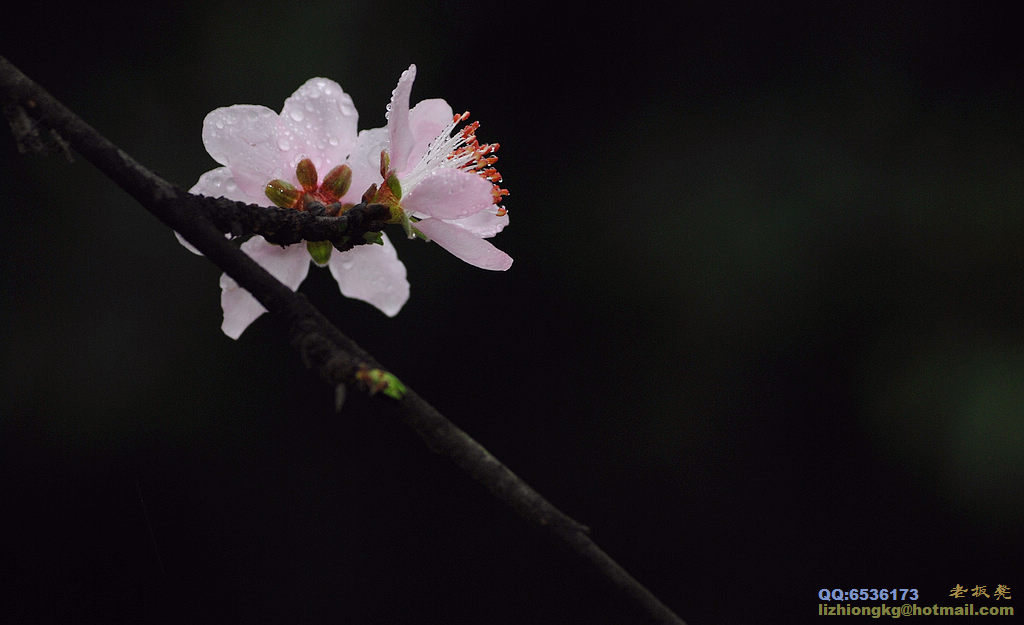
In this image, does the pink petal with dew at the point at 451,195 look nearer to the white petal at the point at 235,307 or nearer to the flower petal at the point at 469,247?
the flower petal at the point at 469,247

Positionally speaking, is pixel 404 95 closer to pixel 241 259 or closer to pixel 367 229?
pixel 367 229

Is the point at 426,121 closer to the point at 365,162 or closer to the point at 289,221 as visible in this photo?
the point at 365,162

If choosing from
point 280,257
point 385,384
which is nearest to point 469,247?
point 280,257

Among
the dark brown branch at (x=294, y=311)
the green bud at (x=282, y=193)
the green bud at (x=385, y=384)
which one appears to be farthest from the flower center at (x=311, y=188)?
the green bud at (x=385, y=384)

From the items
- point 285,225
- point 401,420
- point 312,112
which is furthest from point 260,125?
point 401,420

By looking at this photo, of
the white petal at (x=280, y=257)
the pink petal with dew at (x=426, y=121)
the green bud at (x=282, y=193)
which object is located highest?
the pink petal with dew at (x=426, y=121)
